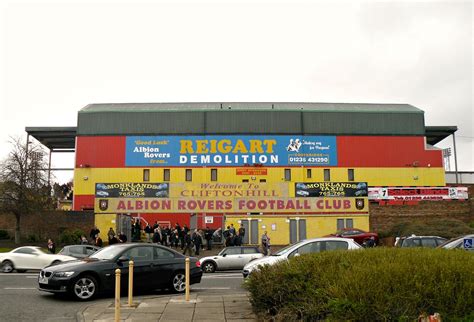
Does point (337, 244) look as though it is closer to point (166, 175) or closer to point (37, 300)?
point (37, 300)

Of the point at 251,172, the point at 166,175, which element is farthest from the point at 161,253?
the point at 166,175

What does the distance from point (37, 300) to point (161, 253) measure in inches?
125

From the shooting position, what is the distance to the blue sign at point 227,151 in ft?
163

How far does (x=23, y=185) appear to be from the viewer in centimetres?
3794

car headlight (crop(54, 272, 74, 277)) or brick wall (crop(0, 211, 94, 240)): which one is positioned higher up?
brick wall (crop(0, 211, 94, 240))

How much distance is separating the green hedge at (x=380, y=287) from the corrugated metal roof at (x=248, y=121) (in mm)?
42767

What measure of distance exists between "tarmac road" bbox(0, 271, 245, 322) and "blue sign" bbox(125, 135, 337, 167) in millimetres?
32482

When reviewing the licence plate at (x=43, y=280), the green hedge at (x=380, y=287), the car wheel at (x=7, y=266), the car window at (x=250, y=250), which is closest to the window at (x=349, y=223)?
the car window at (x=250, y=250)

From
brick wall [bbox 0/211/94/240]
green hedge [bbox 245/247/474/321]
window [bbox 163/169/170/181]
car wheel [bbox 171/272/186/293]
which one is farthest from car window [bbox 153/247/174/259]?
window [bbox 163/169/170/181]

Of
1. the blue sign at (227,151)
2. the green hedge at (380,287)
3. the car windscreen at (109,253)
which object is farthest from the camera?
the blue sign at (227,151)

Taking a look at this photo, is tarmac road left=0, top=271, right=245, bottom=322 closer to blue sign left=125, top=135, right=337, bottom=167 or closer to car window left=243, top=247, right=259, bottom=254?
car window left=243, top=247, right=259, bottom=254

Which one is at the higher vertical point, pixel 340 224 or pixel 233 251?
pixel 340 224

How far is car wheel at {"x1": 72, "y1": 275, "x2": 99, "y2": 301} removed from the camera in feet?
39.3

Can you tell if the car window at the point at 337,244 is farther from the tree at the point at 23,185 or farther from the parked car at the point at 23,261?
the tree at the point at 23,185
